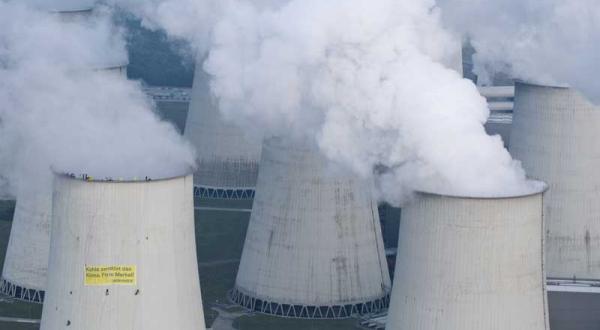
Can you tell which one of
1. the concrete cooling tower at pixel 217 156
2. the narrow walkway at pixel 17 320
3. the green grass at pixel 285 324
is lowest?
the narrow walkway at pixel 17 320

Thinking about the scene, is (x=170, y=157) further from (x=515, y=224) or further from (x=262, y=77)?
(x=515, y=224)

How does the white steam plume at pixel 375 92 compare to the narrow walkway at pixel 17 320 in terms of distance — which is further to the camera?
the narrow walkway at pixel 17 320

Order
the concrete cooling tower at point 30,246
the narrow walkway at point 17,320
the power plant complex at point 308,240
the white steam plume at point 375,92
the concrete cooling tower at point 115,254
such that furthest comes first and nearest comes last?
the concrete cooling tower at point 30,246, the narrow walkway at point 17,320, the concrete cooling tower at point 115,254, the white steam plume at point 375,92, the power plant complex at point 308,240

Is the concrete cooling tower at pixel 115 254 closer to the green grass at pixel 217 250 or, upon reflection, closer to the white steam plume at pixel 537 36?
the green grass at pixel 217 250

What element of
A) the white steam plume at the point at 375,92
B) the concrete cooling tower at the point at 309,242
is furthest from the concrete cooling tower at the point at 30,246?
the white steam plume at the point at 375,92

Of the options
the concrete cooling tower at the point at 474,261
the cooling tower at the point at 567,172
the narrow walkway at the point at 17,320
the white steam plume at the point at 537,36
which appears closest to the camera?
the concrete cooling tower at the point at 474,261

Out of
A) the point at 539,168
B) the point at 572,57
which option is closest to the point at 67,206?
the point at 572,57

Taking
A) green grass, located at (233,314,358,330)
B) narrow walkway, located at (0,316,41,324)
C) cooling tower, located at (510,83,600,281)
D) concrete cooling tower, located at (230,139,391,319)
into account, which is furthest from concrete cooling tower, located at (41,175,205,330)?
cooling tower, located at (510,83,600,281)
